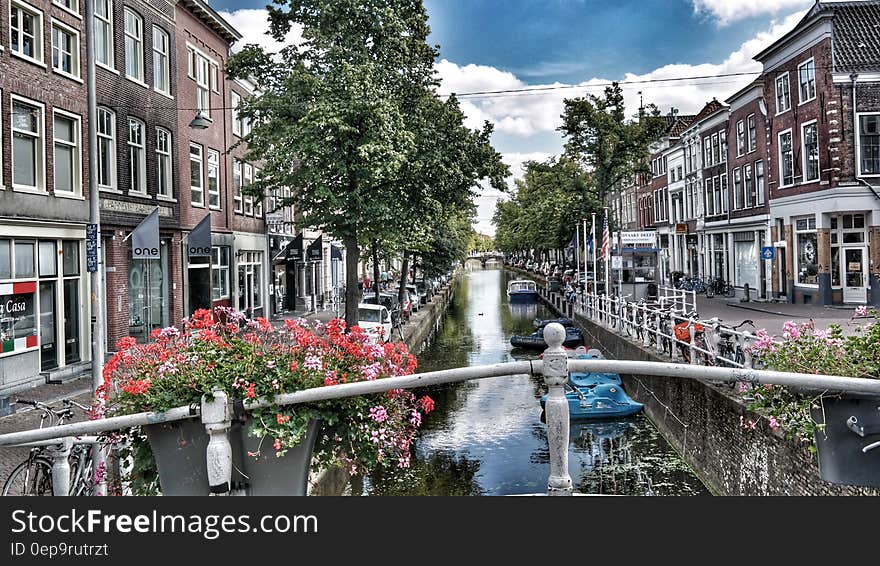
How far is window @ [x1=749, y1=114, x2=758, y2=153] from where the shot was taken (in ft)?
139

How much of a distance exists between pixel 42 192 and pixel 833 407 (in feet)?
61.7

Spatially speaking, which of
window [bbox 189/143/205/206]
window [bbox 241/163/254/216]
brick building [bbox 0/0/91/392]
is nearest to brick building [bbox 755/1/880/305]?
window [bbox 241/163/254/216]

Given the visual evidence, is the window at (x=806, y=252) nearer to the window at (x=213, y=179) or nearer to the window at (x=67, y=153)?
the window at (x=213, y=179)

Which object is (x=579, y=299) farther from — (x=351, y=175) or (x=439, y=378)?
(x=439, y=378)

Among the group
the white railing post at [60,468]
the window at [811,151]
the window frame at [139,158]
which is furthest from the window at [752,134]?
the white railing post at [60,468]

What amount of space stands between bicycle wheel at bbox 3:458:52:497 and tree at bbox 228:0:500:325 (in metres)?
15.5

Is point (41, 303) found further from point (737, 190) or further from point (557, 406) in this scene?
point (737, 190)

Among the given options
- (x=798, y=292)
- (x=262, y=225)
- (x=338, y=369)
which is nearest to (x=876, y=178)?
(x=798, y=292)

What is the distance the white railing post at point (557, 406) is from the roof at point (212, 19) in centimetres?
2785

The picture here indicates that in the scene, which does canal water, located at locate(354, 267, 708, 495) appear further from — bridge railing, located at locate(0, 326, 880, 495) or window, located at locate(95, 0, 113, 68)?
window, located at locate(95, 0, 113, 68)

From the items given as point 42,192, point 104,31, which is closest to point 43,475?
point 42,192

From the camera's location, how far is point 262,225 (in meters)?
37.3

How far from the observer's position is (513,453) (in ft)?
56.2

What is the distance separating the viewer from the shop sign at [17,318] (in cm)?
1689
